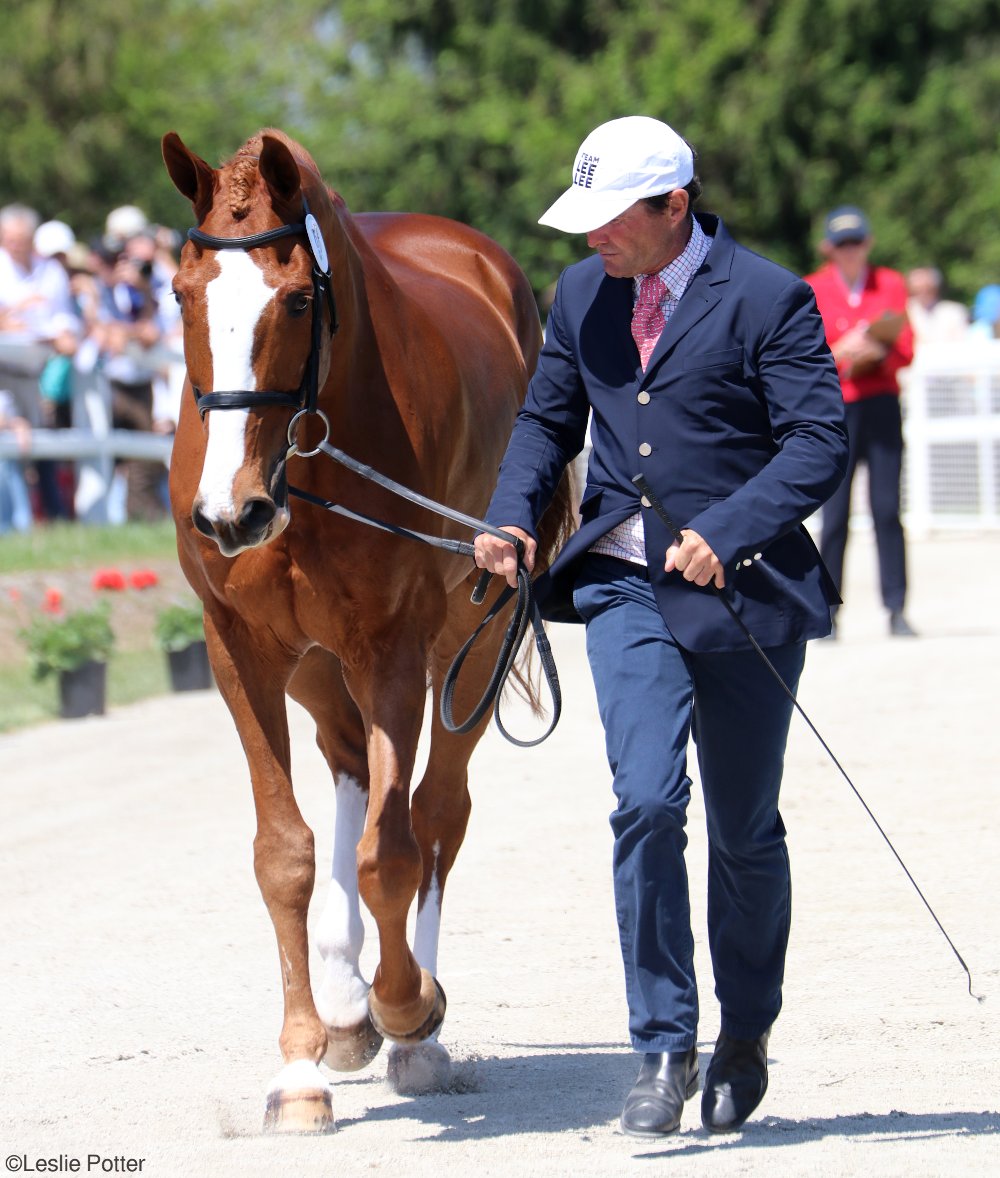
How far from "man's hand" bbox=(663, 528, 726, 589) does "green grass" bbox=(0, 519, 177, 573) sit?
29.8 ft

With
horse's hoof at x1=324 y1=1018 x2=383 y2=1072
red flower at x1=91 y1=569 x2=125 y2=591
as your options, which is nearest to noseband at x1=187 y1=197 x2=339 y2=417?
horse's hoof at x1=324 y1=1018 x2=383 y2=1072

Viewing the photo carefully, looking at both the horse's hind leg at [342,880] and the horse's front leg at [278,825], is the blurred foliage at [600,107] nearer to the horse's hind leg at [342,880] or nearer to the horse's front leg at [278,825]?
the horse's hind leg at [342,880]

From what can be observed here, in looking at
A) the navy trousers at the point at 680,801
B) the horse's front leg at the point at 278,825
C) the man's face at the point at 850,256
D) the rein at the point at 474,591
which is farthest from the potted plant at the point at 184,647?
the navy trousers at the point at 680,801

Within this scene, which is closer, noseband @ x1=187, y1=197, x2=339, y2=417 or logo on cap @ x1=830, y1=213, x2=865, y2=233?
noseband @ x1=187, y1=197, x2=339, y2=417

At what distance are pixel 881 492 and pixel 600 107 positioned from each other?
1915cm

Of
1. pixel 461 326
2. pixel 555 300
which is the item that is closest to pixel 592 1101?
pixel 555 300

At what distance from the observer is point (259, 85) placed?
36.6 metres

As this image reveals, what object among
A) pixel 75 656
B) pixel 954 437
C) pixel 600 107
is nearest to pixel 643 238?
pixel 75 656

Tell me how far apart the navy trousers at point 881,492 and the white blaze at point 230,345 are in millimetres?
7366

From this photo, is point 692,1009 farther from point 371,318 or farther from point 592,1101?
point 371,318

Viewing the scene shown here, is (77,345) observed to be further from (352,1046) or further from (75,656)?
(352,1046)

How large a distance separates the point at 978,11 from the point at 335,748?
26606mm

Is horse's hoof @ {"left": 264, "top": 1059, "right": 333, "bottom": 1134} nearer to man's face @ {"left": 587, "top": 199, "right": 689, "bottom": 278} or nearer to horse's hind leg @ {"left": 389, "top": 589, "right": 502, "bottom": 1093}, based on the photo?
horse's hind leg @ {"left": 389, "top": 589, "right": 502, "bottom": 1093}

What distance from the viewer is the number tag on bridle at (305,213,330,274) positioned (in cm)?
453
